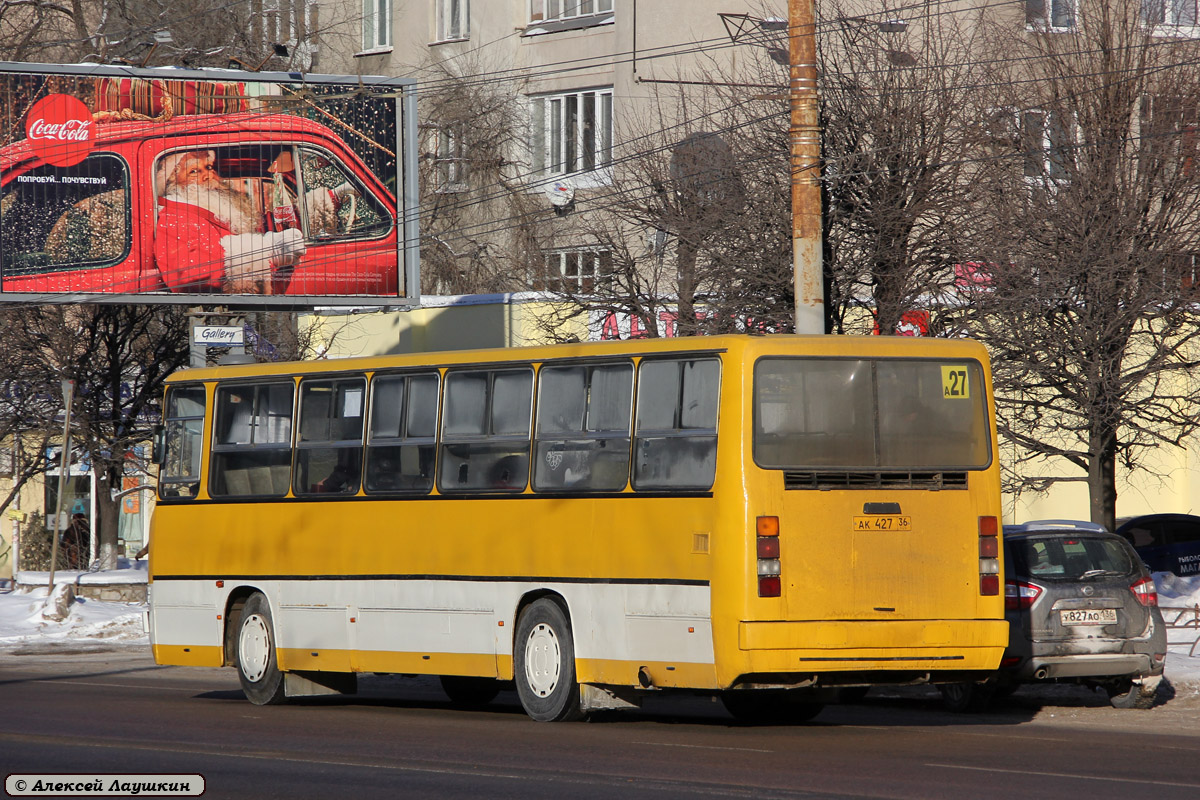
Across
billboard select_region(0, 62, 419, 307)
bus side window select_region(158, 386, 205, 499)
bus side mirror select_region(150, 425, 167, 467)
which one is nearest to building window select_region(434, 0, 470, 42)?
billboard select_region(0, 62, 419, 307)

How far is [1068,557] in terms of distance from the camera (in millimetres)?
15039

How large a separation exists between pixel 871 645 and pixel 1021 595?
2588mm

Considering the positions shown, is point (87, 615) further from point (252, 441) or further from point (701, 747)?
point (701, 747)

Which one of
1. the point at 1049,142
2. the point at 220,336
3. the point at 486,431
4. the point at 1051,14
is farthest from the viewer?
the point at 1051,14

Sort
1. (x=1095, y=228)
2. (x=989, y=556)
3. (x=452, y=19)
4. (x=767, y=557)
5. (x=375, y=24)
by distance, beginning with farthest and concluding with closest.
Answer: (x=375, y=24), (x=452, y=19), (x=1095, y=228), (x=989, y=556), (x=767, y=557)

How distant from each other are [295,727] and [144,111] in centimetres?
1774

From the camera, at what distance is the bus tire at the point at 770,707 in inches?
571

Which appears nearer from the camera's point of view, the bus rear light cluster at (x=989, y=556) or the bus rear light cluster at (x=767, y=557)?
the bus rear light cluster at (x=767, y=557)

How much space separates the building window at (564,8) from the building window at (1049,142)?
15706 mm

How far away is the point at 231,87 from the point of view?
29859 millimetres

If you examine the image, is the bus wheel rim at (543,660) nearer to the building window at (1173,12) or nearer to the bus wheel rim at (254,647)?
the bus wheel rim at (254,647)

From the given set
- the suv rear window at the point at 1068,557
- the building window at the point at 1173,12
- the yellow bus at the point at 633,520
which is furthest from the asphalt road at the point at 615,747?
the building window at the point at 1173,12

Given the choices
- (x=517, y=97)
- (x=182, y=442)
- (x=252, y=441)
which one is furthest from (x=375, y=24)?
(x=252, y=441)

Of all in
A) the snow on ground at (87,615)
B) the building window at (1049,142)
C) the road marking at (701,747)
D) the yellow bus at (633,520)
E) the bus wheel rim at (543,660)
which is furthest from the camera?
the snow on ground at (87,615)
